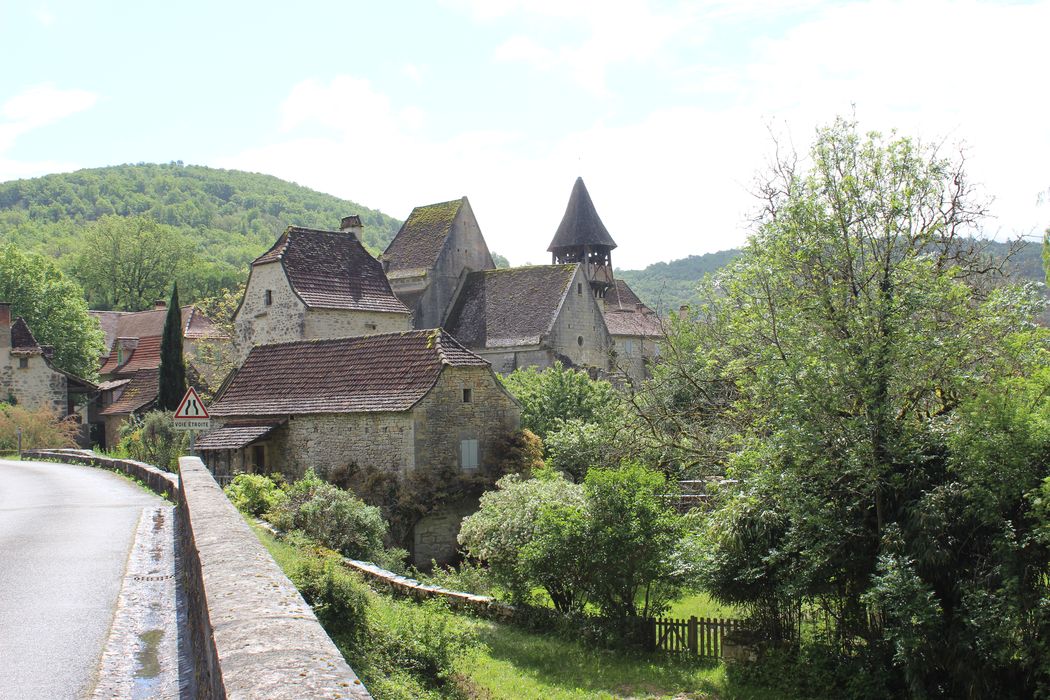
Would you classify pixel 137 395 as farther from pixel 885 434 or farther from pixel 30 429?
pixel 885 434

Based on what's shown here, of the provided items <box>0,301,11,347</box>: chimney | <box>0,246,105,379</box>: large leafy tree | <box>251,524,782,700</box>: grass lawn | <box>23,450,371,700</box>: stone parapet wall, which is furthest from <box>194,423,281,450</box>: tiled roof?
<box>0,246,105,379</box>: large leafy tree

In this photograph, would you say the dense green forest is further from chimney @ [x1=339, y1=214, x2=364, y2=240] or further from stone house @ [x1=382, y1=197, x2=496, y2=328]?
chimney @ [x1=339, y1=214, x2=364, y2=240]

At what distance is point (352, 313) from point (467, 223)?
1147 cm

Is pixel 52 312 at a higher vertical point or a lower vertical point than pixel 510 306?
higher

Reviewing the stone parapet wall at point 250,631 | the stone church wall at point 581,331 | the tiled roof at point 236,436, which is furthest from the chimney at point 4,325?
the stone parapet wall at point 250,631

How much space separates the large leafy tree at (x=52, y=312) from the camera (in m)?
59.1

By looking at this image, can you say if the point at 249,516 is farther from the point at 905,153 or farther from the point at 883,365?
the point at 905,153

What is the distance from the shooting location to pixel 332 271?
39.4m

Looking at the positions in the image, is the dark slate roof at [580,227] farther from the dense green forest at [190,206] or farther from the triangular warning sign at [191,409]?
the dense green forest at [190,206]

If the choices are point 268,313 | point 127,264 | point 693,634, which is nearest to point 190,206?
point 127,264

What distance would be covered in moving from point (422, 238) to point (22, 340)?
21.6 metres

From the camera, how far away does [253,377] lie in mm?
32031

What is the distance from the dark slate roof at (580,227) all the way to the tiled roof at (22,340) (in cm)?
3529

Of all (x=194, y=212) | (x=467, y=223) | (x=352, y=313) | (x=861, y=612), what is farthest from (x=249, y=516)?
(x=194, y=212)
